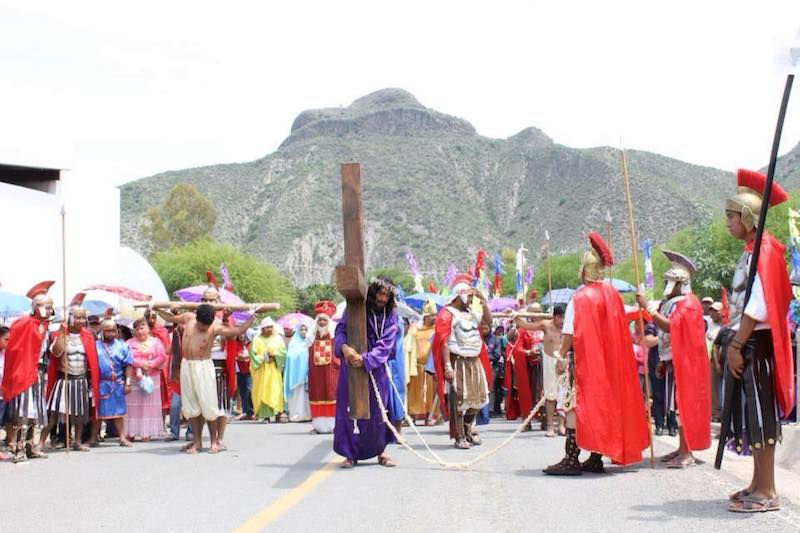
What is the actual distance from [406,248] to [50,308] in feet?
330

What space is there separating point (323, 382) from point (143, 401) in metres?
A: 2.81

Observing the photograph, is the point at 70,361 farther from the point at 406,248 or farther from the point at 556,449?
the point at 406,248

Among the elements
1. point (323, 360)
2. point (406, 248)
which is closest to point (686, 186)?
point (406, 248)

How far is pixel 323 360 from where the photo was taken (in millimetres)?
17062

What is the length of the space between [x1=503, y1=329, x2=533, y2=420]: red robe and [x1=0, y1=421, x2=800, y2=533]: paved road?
6.79 m

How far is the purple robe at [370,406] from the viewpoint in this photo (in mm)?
10977

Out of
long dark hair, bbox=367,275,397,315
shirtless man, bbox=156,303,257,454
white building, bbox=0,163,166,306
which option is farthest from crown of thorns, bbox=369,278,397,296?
white building, bbox=0,163,166,306

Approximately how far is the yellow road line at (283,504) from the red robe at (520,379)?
9.18m

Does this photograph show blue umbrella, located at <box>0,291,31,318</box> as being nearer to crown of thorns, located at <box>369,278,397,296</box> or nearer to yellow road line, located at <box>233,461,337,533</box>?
crown of thorns, located at <box>369,278,397,296</box>

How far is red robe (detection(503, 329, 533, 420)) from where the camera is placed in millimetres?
19281

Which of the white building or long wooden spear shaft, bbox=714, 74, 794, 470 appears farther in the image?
the white building

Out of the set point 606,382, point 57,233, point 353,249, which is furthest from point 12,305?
point 57,233

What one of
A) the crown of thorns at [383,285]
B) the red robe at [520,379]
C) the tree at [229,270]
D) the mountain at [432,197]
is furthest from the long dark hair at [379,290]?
the mountain at [432,197]

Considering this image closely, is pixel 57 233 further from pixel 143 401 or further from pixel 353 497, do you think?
pixel 353 497
